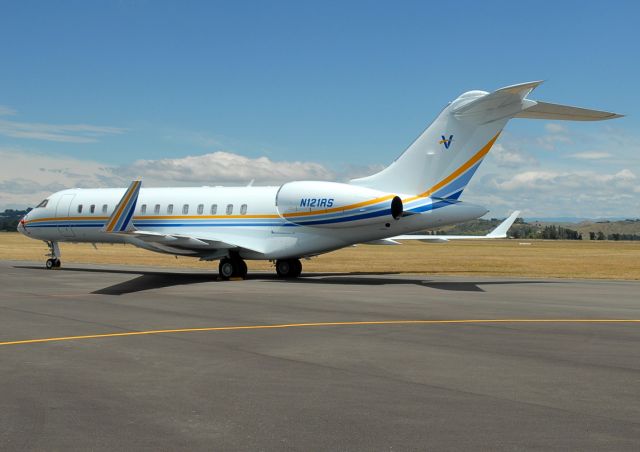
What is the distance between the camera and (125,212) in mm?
23141

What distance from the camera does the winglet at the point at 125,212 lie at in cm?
2309

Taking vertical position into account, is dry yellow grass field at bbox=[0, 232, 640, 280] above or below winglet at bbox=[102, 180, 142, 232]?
below

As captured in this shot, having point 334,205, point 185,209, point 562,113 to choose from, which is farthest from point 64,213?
point 562,113

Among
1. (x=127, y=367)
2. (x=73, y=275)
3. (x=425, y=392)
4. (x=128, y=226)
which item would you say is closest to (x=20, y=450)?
(x=127, y=367)

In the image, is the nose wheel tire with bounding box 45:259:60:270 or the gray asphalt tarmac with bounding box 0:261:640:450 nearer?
the gray asphalt tarmac with bounding box 0:261:640:450

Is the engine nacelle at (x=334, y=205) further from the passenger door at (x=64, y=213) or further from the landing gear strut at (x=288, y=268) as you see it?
the passenger door at (x=64, y=213)

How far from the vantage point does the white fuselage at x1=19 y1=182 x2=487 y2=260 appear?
81.6 feet

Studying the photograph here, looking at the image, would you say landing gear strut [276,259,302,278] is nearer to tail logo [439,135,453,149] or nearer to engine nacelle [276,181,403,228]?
engine nacelle [276,181,403,228]

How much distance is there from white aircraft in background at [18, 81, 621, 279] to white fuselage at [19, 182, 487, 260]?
4cm

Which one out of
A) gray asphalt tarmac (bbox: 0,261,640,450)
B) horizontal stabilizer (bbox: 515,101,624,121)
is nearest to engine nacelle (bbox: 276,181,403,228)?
horizontal stabilizer (bbox: 515,101,624,121)

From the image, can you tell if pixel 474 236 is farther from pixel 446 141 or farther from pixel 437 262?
pixel 437 262

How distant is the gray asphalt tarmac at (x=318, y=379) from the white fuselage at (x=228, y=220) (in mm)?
7533

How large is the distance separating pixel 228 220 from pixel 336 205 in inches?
214

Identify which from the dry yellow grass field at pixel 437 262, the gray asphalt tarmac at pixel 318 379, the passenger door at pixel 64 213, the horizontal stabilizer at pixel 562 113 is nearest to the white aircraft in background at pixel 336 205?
the horizontal stabilizer at pixel 562 113
